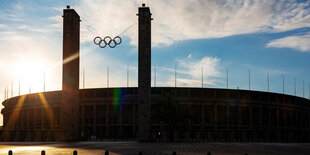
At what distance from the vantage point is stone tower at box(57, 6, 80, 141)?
5231cm

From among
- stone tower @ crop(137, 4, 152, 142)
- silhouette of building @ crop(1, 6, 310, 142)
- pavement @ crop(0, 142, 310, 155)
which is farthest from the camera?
silhouette of building @ crop(1, 6, 310, 142)

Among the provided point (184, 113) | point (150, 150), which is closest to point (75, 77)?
point (184, 113)

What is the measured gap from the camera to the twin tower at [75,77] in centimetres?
5225

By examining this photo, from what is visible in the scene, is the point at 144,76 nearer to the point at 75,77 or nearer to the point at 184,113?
the point at 75,77

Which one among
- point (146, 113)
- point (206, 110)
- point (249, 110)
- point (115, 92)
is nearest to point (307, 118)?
point (249, 110)

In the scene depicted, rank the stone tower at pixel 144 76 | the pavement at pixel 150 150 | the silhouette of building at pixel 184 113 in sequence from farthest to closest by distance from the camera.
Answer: the silhouette of building at pixel 184 113, the stone tower at pixel 144 76, the pavement at pixel 150 150

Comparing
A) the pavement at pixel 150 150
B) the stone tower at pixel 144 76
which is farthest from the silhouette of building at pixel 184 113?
the pavement at pixel 150 150

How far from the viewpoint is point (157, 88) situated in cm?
9631

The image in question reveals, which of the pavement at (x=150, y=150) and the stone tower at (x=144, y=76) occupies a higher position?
the stone tower at (x=144, y=76)

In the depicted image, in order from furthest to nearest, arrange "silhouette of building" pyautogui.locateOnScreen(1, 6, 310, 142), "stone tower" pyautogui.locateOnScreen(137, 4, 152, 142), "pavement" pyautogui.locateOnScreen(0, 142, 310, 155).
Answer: "silhouette of building" pyautogui.locateOnScreen(1, 6, 310, 142) < "stone tower" pyautogui.locateOnScreen(137, 4, 152, 142) < "pavement" pyautogui.locateOnScreen(0, 142, 310, 155)

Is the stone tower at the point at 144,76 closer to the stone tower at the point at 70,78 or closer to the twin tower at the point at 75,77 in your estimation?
the twin tower at the point at 75,77

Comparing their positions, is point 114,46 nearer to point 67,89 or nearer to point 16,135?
point 67,89

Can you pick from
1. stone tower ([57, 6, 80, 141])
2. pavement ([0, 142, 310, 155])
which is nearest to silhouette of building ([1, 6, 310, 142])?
stone tower ([57, 6, 80, 141])

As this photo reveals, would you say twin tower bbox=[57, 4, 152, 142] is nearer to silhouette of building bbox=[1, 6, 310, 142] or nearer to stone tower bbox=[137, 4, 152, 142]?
stone tower bbox=[137, 4, 152, 142]
